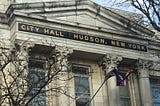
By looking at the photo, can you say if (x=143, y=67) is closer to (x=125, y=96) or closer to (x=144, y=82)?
(x=144, y=82)

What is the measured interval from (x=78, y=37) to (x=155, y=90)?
8.73 m

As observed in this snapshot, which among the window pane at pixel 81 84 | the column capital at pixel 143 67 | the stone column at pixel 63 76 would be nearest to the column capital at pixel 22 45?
the stone column at pixel 63 76

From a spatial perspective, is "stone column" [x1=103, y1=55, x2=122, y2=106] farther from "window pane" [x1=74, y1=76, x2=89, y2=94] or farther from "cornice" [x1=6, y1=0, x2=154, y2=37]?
"cornice" [x1=6, y1=0, x2=154, y2=37]

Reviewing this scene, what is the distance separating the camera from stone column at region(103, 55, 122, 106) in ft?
106

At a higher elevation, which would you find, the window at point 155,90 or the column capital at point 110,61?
the column capital at point 110,61

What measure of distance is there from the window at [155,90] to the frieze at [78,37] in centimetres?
340

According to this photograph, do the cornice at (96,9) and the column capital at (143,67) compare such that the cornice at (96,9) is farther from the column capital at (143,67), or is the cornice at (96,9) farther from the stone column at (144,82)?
the stone column at (144,82)

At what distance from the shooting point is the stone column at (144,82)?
33.8m

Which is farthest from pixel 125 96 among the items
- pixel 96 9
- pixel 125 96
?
pixel 96 9

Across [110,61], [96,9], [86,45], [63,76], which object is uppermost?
[96,9]

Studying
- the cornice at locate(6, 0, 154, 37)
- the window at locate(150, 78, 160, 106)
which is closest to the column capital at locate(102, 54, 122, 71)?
the cornice at locate(6, 0, 154, 37)

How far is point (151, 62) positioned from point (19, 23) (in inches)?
441

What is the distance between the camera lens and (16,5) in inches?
1197

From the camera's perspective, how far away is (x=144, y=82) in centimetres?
3447
